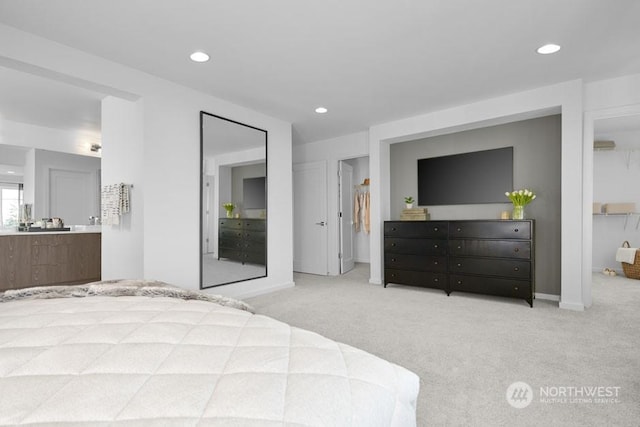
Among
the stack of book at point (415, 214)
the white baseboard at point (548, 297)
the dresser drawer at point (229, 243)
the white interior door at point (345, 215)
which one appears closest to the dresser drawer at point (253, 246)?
the dresser drawer at point (229, 243)

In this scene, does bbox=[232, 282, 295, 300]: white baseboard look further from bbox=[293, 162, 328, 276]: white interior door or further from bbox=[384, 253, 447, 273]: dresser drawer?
bbox=[384, 253, 447, 273]: dresser drawer

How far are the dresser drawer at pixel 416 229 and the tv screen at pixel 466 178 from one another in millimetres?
655

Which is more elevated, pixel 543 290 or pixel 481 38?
pixel 481 38

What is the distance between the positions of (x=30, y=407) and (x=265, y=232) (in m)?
3.89

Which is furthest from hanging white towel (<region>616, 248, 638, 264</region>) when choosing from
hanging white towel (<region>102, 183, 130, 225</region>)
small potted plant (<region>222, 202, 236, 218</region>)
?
hanging white towel (<region>102, 183, 130, 225</region>)

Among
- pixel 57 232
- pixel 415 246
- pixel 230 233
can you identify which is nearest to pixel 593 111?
pixel 415 246

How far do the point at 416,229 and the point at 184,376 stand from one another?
161 inches

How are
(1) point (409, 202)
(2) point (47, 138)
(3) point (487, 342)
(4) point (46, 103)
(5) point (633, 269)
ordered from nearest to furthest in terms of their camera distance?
(3) point (487, 342), (4) point (46, 103), (2) point (47, 138), (1) point (409, 202), (5) point (633, 269)

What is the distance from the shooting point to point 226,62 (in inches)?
121

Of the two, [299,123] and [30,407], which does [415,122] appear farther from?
[30,407]

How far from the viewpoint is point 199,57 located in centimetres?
295

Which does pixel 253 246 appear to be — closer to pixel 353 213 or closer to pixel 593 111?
pixel 353 213

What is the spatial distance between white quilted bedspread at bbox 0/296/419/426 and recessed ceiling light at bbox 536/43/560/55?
3.19m

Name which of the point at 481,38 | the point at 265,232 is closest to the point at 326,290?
the point at 265,232
